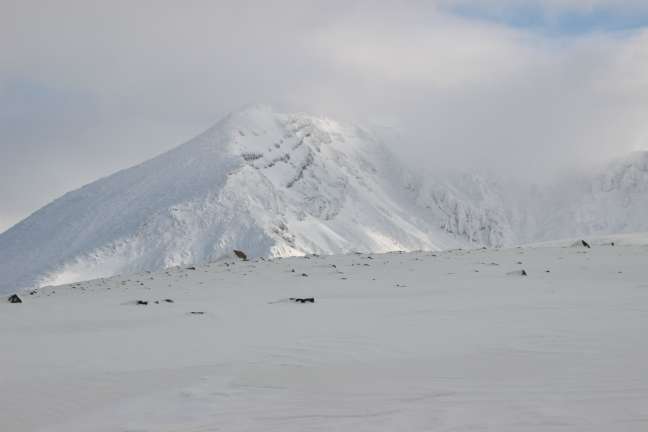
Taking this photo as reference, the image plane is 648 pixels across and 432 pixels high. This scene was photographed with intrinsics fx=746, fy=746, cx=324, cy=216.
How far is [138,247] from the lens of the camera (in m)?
188

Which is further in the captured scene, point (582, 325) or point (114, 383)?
point (582, 325)

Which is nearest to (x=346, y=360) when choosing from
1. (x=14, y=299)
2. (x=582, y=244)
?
(x=14, y=299)

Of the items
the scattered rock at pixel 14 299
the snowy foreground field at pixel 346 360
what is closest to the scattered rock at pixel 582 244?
the snowy foreground field at pixel 346 360

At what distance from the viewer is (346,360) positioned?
32.4 ft

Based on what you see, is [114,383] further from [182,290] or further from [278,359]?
[182,290]

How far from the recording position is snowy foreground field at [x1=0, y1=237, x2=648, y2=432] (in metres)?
6.99

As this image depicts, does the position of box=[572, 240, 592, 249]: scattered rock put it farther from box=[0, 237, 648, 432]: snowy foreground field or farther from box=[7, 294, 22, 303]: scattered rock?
box=[7, 294, 22, 303]: scattered rock

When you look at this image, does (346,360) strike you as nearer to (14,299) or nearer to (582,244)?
(14,299)

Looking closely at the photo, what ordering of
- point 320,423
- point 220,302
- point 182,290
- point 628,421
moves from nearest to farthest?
point 628,421
point 320,423
point 220,302
point 182,290

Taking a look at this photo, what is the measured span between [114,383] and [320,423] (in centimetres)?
355

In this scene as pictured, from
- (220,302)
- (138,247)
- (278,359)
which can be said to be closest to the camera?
(278,359)

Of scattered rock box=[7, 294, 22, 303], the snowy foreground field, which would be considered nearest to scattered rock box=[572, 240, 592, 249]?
the snowy foreground field

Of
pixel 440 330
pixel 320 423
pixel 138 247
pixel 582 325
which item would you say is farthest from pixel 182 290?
pixel 138 247

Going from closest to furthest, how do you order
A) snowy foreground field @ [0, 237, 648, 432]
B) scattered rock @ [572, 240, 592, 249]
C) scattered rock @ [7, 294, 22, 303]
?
snowy foreground field @ [0, 237, 648, 432] < scattered rock @ [7, 294, 22, 303] < scattered rock @ [572, 240, 592, 249]
